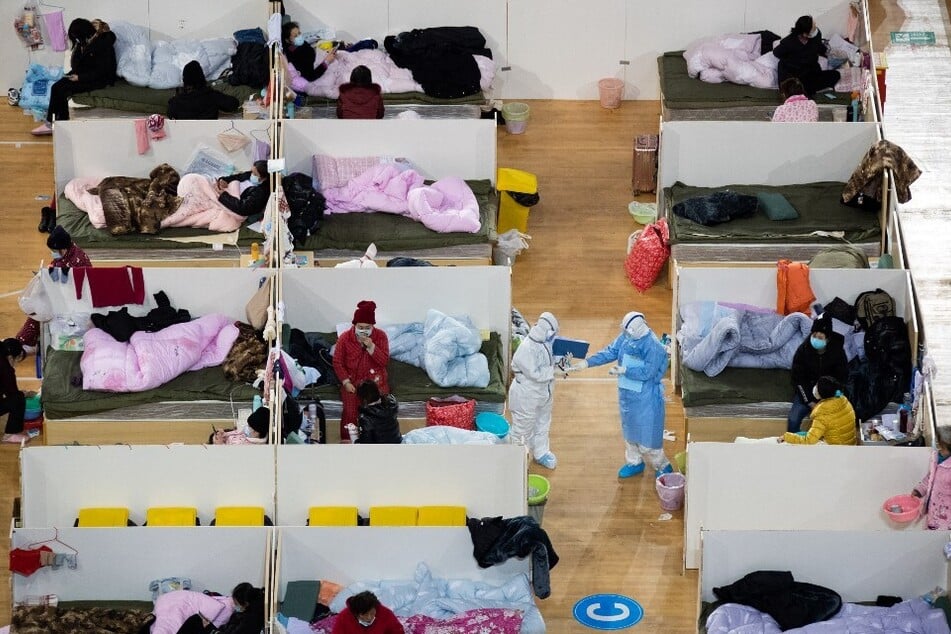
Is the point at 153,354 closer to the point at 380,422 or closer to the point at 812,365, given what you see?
the point at 380,422

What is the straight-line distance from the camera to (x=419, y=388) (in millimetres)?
11055

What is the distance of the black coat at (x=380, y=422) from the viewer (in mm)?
10203

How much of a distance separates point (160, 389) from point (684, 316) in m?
3.31

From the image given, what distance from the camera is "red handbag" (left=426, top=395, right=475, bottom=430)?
35.4 ft

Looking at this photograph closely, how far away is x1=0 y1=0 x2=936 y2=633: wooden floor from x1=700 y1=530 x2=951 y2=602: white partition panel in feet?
2.06

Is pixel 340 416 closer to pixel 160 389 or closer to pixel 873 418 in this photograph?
pixel 160 389

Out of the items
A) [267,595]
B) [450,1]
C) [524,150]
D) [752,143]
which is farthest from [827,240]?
[267,595]

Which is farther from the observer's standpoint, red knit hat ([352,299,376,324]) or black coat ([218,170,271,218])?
black coat ([218,170,271,218])

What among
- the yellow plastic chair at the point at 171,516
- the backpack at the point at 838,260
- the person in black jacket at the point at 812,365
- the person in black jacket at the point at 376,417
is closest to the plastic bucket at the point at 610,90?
the backpack at the point at 838,260

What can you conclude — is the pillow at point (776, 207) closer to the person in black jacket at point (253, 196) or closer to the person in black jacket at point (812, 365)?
the person in black jacket at point (812, 365)

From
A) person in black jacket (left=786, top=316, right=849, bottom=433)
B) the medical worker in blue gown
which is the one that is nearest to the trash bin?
the medical worker in blue gown

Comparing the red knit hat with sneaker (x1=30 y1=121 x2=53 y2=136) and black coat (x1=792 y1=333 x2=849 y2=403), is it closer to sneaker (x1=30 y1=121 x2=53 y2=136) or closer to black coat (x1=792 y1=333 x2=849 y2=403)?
black coat (x1=792 y1=333 x2=849 y2=403)

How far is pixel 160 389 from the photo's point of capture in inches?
434

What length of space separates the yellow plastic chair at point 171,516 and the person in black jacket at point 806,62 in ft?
19.9
